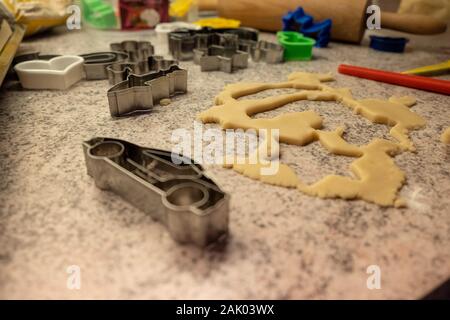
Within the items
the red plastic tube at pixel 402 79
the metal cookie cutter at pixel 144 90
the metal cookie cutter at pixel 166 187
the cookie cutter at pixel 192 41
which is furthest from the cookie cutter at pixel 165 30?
the metal cookie cutter at pixel 166 187

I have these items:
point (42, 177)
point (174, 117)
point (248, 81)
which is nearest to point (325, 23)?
point (248, 81)

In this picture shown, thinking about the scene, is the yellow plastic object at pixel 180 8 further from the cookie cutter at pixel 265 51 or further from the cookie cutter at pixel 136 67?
the cookie cutter at pixel 136 67

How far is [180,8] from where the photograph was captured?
1859mm

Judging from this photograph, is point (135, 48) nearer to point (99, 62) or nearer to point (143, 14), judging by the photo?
point (99, 62)

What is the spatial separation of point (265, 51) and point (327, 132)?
583mm

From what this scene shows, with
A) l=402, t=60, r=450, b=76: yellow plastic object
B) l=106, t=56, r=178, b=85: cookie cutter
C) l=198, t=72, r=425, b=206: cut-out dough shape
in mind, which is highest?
l=106, t=56, r=178, b=85: cookie cutter

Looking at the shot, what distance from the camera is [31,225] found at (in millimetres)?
505

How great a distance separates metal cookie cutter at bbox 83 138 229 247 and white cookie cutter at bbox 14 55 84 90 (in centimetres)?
46

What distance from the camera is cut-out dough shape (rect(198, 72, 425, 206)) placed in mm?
592

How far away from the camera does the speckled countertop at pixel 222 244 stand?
0.42 metres

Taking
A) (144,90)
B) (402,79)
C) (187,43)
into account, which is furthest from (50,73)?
(402,79)

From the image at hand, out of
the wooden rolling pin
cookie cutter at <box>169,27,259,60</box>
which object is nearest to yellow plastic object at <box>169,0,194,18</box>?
the wooden rolling pin

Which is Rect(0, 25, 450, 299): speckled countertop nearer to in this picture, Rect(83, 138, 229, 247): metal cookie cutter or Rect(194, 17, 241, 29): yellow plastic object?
Rect(83, 138, 229, 247): metal cookie cutter

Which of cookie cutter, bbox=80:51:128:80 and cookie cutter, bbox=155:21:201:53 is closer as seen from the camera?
cookie cutter, bbox=80:51:128:80
